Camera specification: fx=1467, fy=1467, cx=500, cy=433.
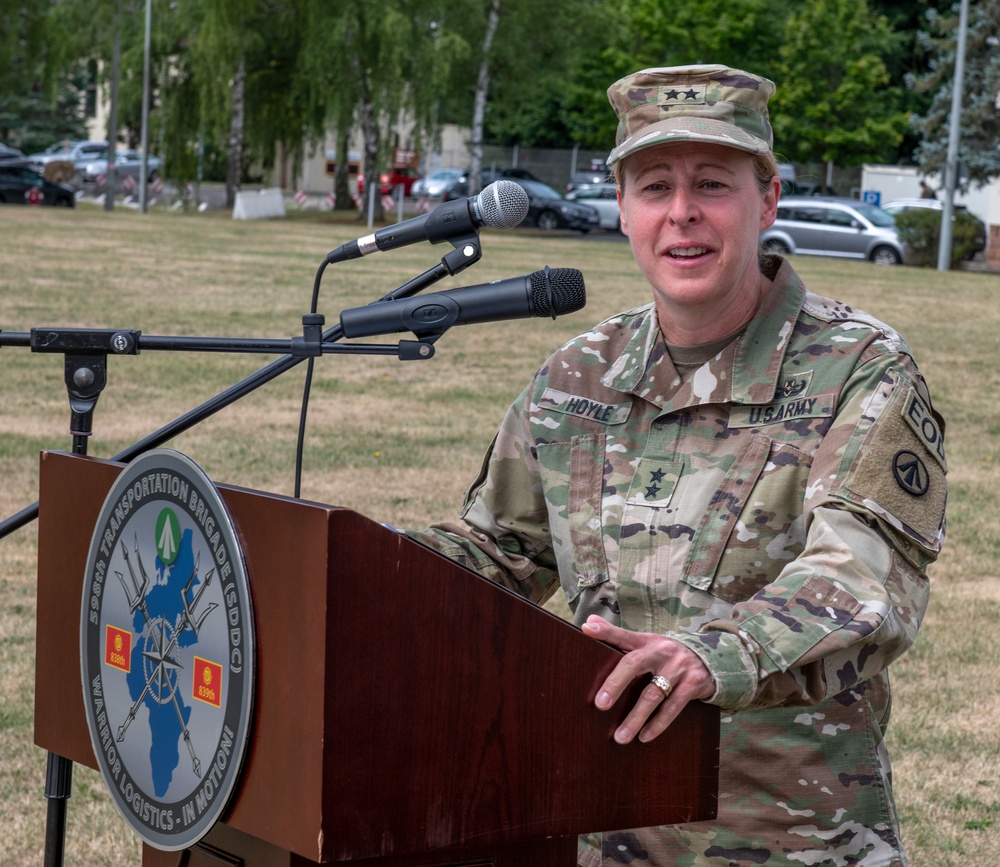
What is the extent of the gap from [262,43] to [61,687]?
35.8 metres

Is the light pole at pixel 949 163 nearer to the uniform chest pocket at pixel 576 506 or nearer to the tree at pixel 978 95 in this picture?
the tree at pixel 978 95

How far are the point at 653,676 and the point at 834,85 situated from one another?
49624mm

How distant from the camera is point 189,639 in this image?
1581mm

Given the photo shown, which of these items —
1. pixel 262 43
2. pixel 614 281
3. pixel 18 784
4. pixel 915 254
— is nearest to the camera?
pixel 18 784

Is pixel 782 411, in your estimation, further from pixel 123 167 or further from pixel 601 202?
pixel 123 167

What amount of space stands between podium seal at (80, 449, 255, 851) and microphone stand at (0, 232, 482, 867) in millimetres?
277

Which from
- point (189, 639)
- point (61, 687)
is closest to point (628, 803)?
point (189, 639)

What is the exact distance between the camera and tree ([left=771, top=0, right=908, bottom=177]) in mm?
46938

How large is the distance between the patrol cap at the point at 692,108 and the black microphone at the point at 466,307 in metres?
0.33

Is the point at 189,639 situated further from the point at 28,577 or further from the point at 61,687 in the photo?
the point at 28,577

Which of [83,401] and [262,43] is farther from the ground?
[262,43]

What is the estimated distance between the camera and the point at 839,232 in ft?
102

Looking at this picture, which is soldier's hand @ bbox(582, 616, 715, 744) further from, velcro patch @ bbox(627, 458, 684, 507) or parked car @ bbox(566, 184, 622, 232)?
parked car @ bbox(566, 184, 622, 232)

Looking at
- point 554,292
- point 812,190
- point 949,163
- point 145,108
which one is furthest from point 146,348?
point 812,190
